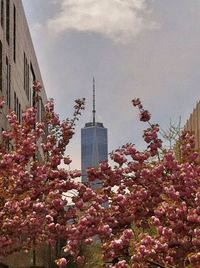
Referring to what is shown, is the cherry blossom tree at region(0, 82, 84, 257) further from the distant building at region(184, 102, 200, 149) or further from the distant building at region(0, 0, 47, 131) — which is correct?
the distant building at region(184, 102, 200, 149)

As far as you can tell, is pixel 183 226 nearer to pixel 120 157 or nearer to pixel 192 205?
pixel 192 205

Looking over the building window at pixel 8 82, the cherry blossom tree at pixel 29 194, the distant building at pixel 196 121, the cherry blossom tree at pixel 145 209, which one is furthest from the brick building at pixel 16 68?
the distant building at pixel 196 121

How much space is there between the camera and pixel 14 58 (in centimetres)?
5194

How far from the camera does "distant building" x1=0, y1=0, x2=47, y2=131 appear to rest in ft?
147

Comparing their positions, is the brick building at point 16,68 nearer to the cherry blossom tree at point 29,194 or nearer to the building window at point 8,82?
the building window at point 8,82

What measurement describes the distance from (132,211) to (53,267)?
48.7m

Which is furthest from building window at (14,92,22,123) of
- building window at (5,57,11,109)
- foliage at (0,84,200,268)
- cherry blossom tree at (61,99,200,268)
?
cherry blossom tree at (61,99,200,268)

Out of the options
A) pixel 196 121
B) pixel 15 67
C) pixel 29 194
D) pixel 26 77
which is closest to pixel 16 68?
pixel 15 67

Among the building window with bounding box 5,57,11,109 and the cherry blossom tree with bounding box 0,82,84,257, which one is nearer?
the cherry blossom tree with bounding box 0,82,84,257

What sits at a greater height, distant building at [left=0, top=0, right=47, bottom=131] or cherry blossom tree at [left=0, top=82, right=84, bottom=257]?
distant building at [left=0, top=0, right=47, bottom=131]

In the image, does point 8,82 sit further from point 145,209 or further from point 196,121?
point 196,121

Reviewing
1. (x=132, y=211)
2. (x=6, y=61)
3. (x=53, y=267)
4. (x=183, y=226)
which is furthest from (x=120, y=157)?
(x=53, y=267)

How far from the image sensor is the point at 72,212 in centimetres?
1714

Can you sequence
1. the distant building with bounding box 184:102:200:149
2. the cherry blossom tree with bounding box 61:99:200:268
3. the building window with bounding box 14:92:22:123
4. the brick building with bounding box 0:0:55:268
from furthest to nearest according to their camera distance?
1. the distant building with bounding box 184:102:200:149
2. the building window with bounding box 14:92:22:123
3. the brick building with bounding box 0:0:55:268
4. the cherry blossom tree with bounding box 61:99:200:268
